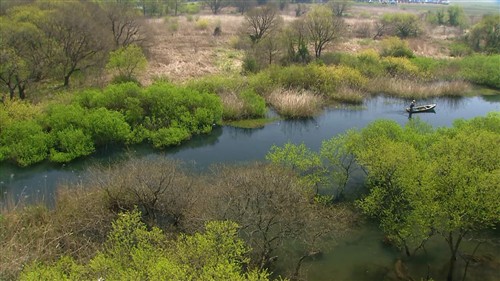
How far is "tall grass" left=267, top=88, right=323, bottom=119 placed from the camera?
45.4 m

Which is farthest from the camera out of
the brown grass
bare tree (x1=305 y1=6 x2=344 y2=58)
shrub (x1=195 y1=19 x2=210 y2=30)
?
shrub (x1=195 y1=19 x2=210 y2=30)

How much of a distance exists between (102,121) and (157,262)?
23204 mm

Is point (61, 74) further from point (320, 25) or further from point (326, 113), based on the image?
point (320, 25)

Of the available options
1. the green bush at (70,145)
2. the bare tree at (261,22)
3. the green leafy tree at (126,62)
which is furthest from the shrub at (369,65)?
the green bush at (70,145)

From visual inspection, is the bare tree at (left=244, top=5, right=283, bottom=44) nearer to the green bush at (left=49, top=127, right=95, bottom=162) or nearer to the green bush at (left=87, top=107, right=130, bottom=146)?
the green bush at (left=87, top=107, right=130, bottom=146)

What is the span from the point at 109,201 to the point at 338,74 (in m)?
36.8

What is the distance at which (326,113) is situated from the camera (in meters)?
47.7

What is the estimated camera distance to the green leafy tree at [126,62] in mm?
47000

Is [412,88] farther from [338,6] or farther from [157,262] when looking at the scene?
[338,6]

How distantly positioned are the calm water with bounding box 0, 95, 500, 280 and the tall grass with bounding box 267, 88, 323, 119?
4.02 ft

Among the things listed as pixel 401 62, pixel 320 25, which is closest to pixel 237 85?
pixel 320 25

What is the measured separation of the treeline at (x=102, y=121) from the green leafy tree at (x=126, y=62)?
709 centimetres

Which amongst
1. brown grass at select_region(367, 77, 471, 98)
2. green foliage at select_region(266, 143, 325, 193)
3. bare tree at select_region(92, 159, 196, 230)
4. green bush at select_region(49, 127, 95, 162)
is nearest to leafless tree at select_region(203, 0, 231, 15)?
brown grass at select_region(367, 77, 471, 98)

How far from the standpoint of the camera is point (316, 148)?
3812 centimetres
